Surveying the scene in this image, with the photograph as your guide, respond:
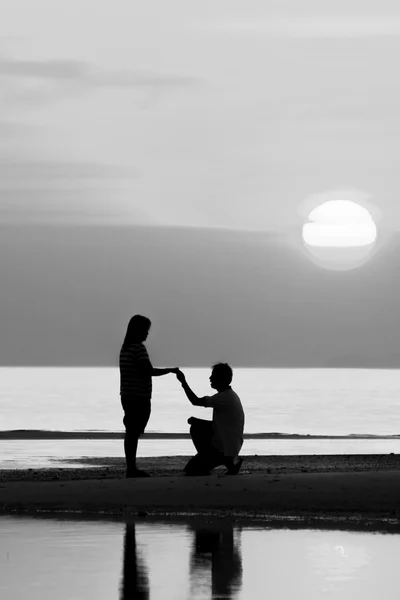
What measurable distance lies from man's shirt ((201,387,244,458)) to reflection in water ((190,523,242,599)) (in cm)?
363

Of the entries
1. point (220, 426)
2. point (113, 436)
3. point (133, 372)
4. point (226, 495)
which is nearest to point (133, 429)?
point (133, 372)

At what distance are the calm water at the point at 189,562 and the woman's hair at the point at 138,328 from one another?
4.01 metres

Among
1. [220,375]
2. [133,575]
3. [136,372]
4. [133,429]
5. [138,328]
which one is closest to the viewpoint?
[133,575]

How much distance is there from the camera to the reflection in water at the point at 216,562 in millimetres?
10320

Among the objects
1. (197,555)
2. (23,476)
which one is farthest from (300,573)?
(23,476)

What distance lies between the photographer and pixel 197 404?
17797 mm

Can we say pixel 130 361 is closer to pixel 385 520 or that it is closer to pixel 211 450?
pixel 211 450

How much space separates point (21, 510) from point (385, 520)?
440cm

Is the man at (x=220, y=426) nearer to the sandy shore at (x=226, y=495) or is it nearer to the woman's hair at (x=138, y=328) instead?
the sandy shore at (x=226, y=495)

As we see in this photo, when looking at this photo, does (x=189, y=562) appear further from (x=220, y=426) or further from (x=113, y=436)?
(x=113, y=436)

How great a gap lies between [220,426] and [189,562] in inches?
246

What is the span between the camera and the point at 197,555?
12.0m

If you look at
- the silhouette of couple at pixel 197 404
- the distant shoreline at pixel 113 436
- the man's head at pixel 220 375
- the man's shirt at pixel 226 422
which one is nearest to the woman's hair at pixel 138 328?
the silhouette of couple at pixel 197 404

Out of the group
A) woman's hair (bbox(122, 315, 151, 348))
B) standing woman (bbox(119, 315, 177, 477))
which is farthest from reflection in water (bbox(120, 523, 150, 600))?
woman's hair (bbox(122, 315, 151, 348))
